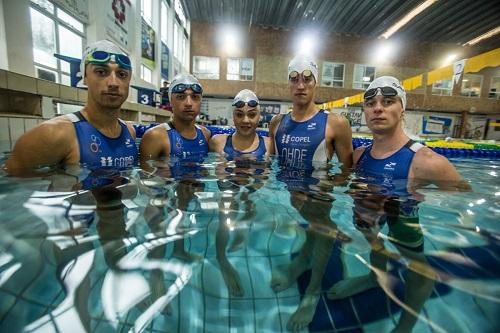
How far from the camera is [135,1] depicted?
10617 mm

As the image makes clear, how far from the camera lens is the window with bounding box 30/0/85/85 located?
20.1 ft

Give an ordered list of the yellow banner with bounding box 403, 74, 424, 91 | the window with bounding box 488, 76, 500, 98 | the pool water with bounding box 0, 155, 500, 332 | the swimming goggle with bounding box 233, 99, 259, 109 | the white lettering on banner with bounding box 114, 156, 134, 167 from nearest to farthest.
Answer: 1. the pool water with bounding box 0, 155, 500, 332
2. the white lettering on banner with bounding box 114, 156, 134, 167
3. the swimming goggle with bounding box 233, 99, 259, 109
4. the yellow banner with bounding box 403, 74, 424, 91
5. the window with bounding box 488, 76, 500, 98

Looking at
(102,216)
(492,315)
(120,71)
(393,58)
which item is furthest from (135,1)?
(393,58)

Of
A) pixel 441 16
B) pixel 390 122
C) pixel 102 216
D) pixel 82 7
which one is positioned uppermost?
pixel 441 16

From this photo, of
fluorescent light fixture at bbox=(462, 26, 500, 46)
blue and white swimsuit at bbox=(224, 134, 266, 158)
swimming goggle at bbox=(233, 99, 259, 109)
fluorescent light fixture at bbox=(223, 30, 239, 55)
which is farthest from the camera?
fluorescent light fixture at bbox=(223, 30, 239, 55)

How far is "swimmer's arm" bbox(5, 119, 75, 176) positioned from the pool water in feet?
1.68

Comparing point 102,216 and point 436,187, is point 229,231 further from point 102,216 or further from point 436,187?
point 436,187

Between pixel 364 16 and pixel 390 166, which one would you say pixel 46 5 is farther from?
pixel 364 16

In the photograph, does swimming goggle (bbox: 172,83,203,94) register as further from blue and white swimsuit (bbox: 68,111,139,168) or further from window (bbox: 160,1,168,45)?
window (bbox: 160,1,168,45)

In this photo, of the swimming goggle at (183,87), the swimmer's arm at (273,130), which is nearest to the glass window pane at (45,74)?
the swimming goggle at (183,87)

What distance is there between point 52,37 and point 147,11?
688 cm

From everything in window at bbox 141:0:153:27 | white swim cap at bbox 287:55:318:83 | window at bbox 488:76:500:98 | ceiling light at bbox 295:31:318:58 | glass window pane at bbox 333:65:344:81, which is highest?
ceiling light at bbox 295:31:318:58

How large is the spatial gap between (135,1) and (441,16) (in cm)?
1592

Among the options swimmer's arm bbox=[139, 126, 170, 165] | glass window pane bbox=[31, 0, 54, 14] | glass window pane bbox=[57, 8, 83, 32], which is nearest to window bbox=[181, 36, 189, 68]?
glass window pane bbox=[57, 8, 83, 32]
